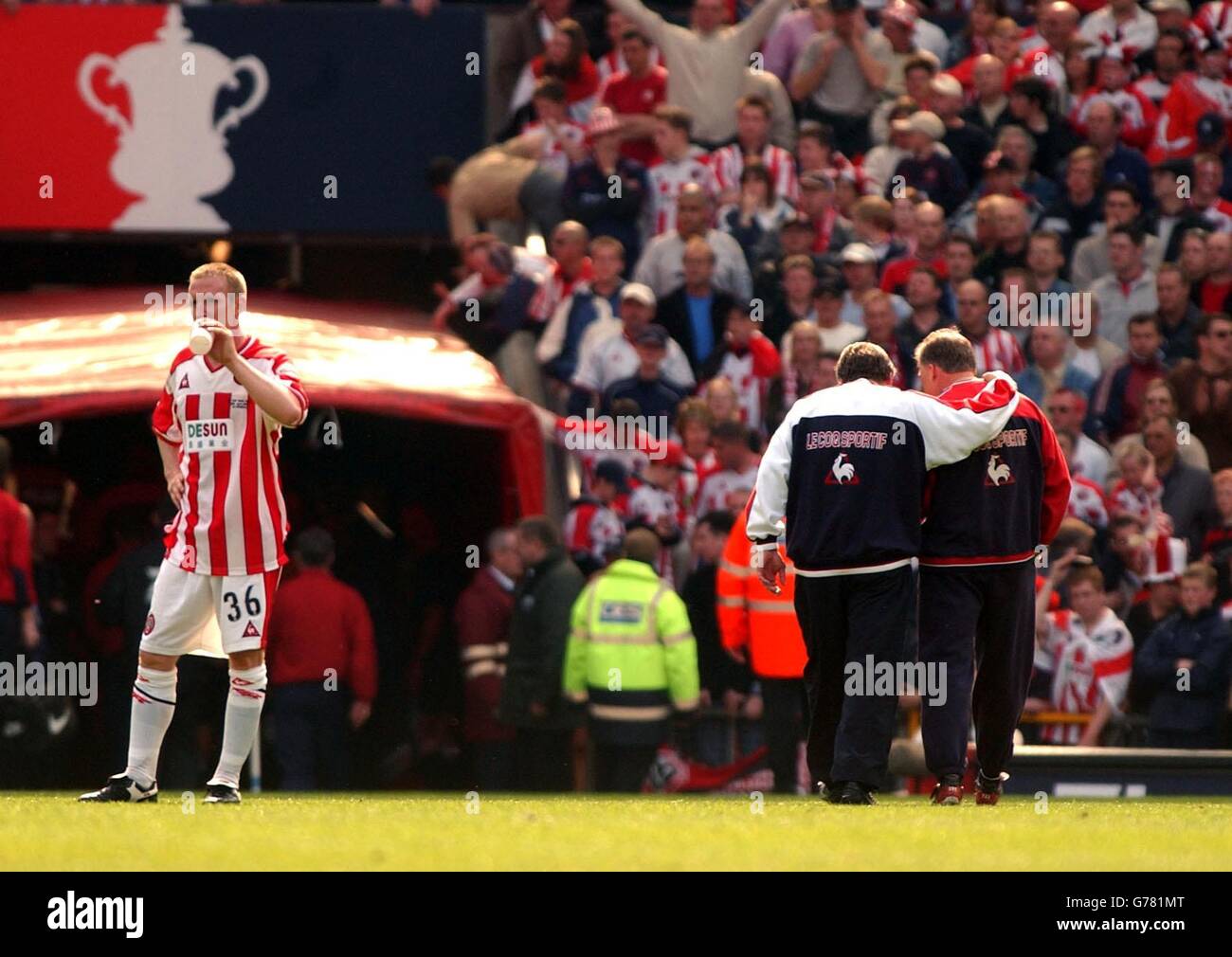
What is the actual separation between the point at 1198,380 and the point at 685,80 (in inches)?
183

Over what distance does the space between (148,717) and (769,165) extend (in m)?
8.91

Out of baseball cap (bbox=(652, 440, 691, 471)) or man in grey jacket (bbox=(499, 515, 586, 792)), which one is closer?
man in grey jacket (bbox=(499, 515, 586, 792))

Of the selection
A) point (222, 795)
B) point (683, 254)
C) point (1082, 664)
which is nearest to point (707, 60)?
point (683, 254)

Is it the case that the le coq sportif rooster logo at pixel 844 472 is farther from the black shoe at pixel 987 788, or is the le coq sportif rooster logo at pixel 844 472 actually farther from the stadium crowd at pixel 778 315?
the stadium crowd at pixel 778 315

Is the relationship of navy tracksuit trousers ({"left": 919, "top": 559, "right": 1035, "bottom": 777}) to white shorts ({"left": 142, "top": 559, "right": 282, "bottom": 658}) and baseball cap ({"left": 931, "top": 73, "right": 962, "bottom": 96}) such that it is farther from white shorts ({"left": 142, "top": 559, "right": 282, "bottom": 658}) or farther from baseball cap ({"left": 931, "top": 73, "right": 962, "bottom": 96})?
baseball cap ({"left": 931, "top": 73, "right": 962, "bottom": 96})

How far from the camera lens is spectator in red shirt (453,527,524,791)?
15.3 m

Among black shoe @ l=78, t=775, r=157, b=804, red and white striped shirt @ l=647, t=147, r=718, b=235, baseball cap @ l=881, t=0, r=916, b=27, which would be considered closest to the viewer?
black shoe @ l=78, t=775, r=157, b=804

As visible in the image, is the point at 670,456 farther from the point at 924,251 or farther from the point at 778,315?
the point at 924,251

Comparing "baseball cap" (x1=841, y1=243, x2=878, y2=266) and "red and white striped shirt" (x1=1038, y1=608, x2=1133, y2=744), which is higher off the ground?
"baseball cap" (x1=841, y1=243, x2=878, y2=266)

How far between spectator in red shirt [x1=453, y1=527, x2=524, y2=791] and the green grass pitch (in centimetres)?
465

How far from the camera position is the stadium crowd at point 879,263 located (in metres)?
15.0

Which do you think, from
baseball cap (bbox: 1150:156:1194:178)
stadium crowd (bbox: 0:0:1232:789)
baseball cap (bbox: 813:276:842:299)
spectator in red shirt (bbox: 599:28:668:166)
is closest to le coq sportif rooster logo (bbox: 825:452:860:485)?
stadium crowd (bbox: 0:0:1232:789)

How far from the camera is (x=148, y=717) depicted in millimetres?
9984

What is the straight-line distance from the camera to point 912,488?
10000 mm
